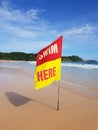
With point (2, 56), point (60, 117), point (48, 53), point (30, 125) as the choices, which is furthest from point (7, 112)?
point (2, 56)

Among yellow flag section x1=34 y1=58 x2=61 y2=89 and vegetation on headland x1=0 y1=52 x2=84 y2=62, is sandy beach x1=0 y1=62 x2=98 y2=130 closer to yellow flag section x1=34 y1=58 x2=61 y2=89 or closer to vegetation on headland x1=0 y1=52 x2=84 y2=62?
yellow flag section x1=34 y1=58 x2=61 y2=89

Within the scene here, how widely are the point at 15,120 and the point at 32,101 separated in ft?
5.62

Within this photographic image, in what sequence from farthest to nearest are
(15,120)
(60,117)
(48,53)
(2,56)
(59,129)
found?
(2,56) → (48,53) → (60,117) → (15,120) → (59,129)

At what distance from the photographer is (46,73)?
4801mm

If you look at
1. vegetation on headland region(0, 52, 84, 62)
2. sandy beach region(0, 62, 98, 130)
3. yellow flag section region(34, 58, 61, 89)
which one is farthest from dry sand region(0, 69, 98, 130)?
vegetation on headland region(0, 52, 84, 62)

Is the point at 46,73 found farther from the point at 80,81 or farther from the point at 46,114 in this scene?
the point at 80,81

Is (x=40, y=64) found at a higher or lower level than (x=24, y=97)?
higher

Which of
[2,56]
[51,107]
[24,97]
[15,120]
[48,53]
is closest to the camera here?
[15,120]

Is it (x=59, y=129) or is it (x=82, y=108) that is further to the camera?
(x=82, y=108)

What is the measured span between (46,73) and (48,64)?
23cm

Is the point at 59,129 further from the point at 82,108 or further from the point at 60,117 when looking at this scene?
the point at 82,108

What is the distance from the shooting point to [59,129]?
12.5 feet

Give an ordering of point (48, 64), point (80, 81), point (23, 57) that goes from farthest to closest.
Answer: point (23, 57)
point (80, 81)
point (48, 64)

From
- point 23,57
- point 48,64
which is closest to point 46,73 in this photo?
point 48,64
